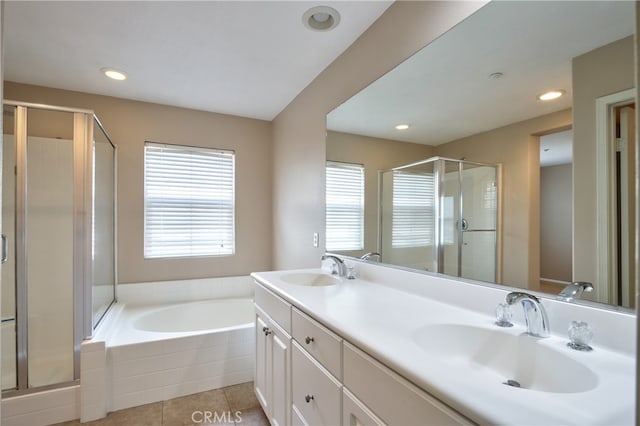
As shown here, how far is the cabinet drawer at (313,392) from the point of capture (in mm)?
1043

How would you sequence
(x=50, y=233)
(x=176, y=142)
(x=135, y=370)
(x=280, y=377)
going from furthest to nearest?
1. (x=176, y=142)
2. (x=50, y=233)
3. (x=135, y=370)
4. (x=280, y=377)

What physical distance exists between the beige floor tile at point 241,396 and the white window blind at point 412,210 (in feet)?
4.94

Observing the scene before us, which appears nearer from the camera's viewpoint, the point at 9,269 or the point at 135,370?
the point at 9,269

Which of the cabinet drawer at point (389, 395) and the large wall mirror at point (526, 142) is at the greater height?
the large wall mirror at point (526, 142)

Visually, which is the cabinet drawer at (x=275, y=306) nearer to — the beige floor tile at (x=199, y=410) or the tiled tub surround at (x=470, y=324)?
the tiled tub surround at (x=470, y=324)

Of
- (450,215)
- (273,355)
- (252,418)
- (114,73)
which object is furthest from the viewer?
(114,73)

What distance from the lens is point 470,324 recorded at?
1.03 metres

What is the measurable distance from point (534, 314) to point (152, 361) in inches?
90.9

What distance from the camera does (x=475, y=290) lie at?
3.86ft

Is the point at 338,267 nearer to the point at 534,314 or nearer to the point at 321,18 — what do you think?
the point at 534,314

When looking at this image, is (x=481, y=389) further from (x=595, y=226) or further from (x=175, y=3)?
(x=175, y=3)

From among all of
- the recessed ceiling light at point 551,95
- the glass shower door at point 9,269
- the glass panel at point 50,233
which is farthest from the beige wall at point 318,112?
the glass shower door at point 9,269

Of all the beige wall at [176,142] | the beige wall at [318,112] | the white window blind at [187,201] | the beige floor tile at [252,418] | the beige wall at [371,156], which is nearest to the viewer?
the beige wall at [318,112]

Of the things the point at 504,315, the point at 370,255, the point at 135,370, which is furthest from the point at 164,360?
the point at 504,315
